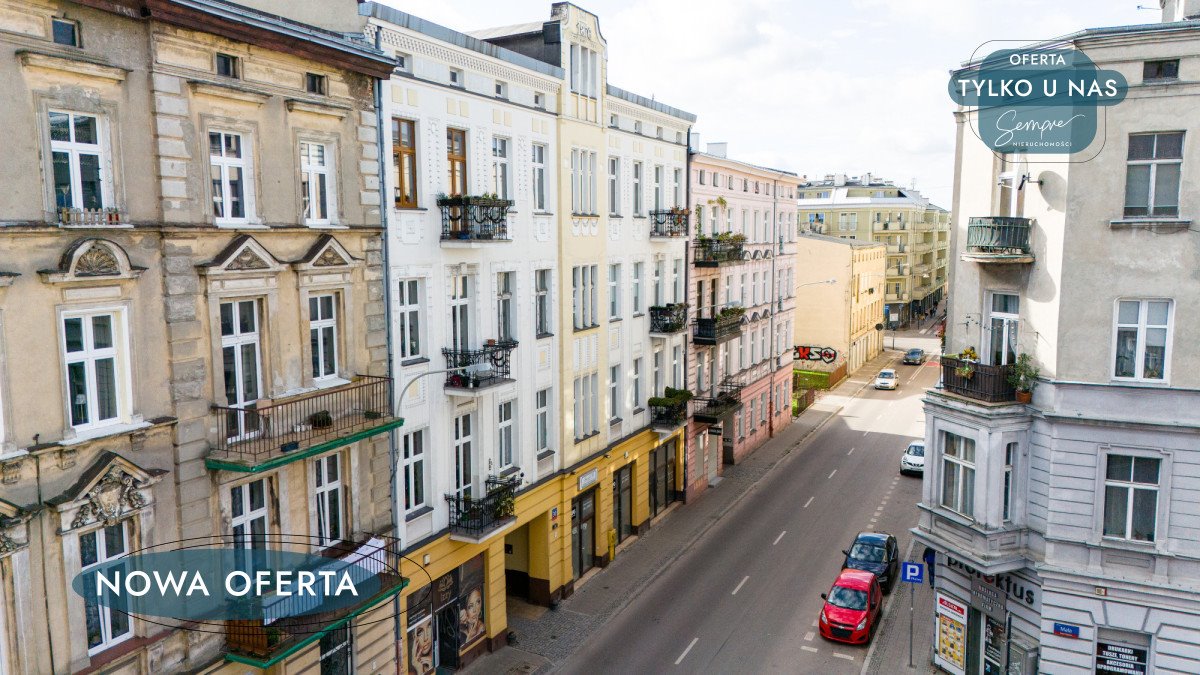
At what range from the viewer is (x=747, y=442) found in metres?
43.2

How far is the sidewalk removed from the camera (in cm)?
2281

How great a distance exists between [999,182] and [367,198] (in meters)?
15.4

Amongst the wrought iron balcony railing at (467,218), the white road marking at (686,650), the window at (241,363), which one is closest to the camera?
the window at (241,363)

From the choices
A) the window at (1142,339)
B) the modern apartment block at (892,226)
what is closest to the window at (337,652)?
the window at (1142,339)

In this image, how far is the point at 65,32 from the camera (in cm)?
1203

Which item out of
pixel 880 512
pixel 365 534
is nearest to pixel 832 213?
pixel 880 512

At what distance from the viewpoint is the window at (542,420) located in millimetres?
24781

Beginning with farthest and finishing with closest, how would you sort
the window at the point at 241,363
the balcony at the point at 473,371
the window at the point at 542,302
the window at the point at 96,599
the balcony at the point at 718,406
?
the balcony at the point at 718,406 → the window at the point at 542,302 → the balcony at the point at 473,371 → the window at the point at 241,363 → the window at the point at 96,599

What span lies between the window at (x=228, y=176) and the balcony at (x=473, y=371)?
21.7 ft

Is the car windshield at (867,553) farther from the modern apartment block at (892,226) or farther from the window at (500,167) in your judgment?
the modern apartment block at (892,226)

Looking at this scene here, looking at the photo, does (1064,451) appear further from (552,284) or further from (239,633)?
(239,633)

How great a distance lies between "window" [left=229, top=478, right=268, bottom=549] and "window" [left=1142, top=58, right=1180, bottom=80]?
67.1 ft

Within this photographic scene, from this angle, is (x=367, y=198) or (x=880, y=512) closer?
(x=367, y=198)

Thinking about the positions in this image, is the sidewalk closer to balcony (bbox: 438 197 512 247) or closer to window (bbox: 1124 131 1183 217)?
balcony (bbox: 438 197 512 247)
